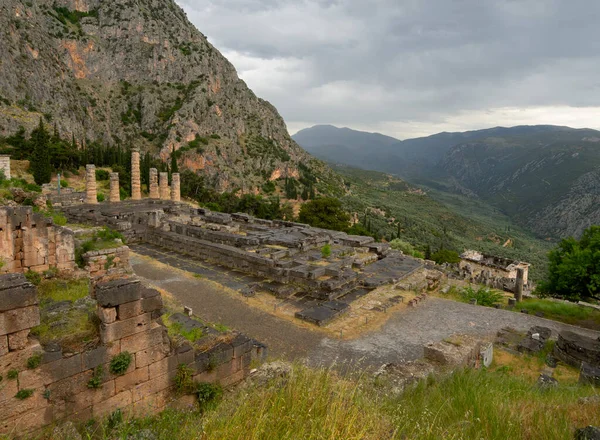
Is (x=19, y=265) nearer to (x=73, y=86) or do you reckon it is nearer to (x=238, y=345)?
(x=238, y=345)

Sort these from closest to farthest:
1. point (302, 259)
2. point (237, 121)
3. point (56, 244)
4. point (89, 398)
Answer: point (89, 398) < point (56, 244) < point (302, 259) < point (237, 121)

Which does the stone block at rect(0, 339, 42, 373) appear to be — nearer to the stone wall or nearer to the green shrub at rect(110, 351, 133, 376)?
the green shrub at rect(110, 351, 133, 376)

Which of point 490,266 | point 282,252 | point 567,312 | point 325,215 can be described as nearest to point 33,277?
point 282,252

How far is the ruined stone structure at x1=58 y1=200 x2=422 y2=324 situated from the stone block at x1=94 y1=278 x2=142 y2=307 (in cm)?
721

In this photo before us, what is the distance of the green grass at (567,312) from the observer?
50.8 ft

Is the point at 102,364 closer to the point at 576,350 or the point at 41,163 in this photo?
the point at 576,350

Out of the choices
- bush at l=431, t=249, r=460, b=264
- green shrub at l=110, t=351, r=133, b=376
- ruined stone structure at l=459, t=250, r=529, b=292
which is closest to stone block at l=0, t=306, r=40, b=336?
green shrub at l=110, t=351, r=133, b=376

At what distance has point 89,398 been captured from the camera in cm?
549

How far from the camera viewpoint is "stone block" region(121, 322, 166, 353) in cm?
587

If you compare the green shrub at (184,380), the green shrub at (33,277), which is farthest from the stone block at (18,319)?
the green shrub at (33,277)

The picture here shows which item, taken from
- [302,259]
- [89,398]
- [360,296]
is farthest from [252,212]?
[89,398]

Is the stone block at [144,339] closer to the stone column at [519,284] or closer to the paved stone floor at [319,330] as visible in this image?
the paved stone floor at [319,330]

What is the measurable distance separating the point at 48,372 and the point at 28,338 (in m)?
0.55

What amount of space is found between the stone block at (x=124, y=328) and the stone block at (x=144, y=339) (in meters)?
0.07
